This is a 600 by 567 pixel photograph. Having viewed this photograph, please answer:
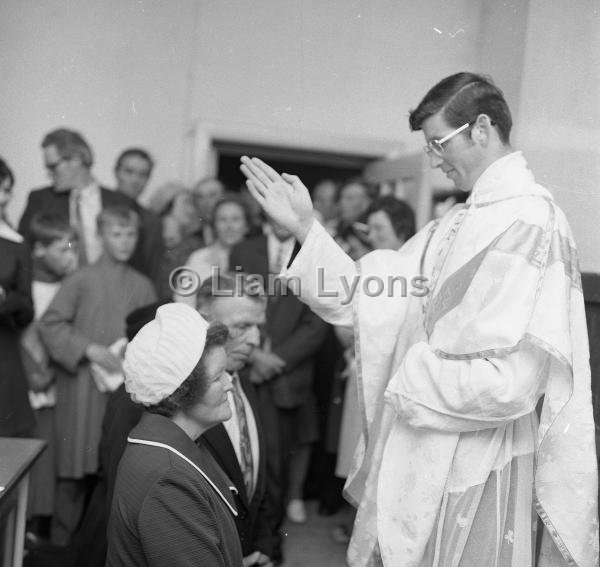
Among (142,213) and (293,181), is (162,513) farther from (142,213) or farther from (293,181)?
(142,213)

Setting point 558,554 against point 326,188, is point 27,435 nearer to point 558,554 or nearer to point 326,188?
point 558,554

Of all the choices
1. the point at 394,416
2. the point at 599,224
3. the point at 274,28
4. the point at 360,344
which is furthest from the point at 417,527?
the point at 274,28

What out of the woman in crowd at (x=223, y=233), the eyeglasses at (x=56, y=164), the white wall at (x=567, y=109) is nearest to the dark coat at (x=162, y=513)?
the white wall at (x=567, y=109)

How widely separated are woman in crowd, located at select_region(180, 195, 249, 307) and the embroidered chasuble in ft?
5.52

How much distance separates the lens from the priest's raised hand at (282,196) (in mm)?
1771

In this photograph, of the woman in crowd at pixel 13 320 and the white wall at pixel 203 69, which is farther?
the white wall at pixel 203 69

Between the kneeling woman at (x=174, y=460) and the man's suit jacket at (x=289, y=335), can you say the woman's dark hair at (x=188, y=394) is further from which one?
the man's suit jacket at (x=289, y=335)

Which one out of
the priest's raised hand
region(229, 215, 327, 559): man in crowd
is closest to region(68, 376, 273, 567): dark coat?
the priest's raised hand

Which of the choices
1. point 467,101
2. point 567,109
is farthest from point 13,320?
point 567,109

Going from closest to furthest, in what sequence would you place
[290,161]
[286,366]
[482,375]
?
[482,375]
[286,366]
[290,161]

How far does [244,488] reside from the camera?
1852mm

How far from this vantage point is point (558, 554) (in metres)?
1.77

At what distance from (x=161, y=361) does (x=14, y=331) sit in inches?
60.8

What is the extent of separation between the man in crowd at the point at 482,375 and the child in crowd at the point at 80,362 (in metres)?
1.41
